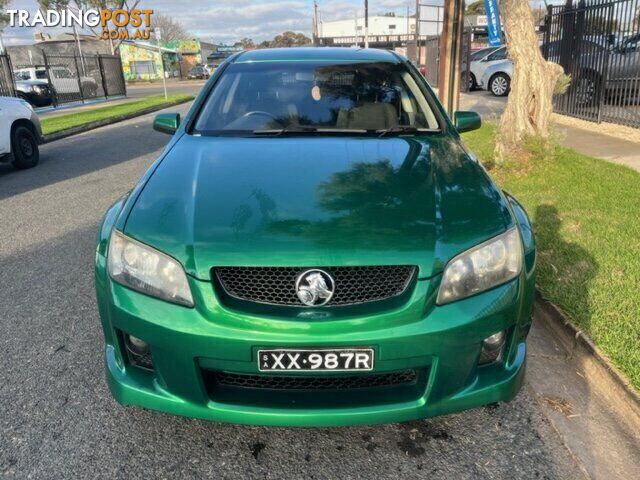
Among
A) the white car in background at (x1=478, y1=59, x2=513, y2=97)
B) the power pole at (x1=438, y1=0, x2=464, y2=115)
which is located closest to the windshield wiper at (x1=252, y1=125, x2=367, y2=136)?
the power pole at (x1=438, y1=0, x2=464, y2=115)

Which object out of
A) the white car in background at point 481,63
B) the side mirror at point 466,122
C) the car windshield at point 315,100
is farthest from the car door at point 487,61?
the car windshield at point 315,100

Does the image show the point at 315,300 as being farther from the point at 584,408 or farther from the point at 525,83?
the point at 525,83

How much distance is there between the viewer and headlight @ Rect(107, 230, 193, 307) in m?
1.97

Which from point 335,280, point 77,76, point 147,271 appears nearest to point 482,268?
point 335,280

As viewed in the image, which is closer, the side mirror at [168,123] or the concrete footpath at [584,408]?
the concrete footpath at [584,408]

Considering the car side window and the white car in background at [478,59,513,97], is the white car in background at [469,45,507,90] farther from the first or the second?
the white car in background at [478,59,513,97]

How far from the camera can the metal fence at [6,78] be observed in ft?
56.0

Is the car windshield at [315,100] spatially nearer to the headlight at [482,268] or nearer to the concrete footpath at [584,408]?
the headlight at [482,268]

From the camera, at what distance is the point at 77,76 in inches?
902

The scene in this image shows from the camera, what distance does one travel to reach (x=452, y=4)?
27.3 feet

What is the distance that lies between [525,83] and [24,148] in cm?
761

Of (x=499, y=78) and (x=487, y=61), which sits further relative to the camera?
(x=487, y=61)

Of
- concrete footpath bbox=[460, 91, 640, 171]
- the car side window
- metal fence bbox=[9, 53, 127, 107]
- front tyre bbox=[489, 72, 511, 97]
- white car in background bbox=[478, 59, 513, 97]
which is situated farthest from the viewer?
metal fence bbox=[9, 53, 127, 107]

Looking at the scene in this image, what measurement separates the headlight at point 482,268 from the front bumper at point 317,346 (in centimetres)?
4
